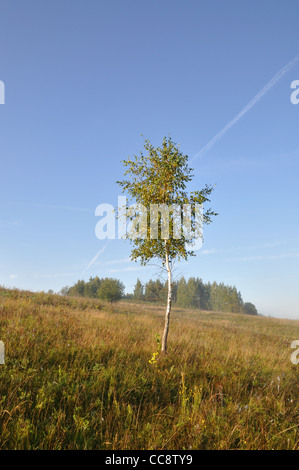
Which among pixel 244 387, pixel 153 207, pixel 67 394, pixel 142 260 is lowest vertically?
pixel 244 387

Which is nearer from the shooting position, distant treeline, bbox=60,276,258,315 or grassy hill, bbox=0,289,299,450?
grassy hill, bbox=0,289,299,450

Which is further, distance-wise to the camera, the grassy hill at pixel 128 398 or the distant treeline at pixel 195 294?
the distant treeline at pixel 195 294

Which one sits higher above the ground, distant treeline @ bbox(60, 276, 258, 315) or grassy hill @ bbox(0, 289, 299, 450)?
grassy hill @ bbox(0, 289, 299, 450)

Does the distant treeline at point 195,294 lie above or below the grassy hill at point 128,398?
below

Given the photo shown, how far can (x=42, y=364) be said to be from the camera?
5.62m

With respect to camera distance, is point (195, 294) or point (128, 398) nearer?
point (128, 398)

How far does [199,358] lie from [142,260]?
3.72 metres

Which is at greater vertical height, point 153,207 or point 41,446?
point 153,207

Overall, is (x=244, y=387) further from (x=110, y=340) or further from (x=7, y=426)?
(x=7, y=426)

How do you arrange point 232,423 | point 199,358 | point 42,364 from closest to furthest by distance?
point 232,423
point 42,364
point 199,358

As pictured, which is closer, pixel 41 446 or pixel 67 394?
pixel 41 446
